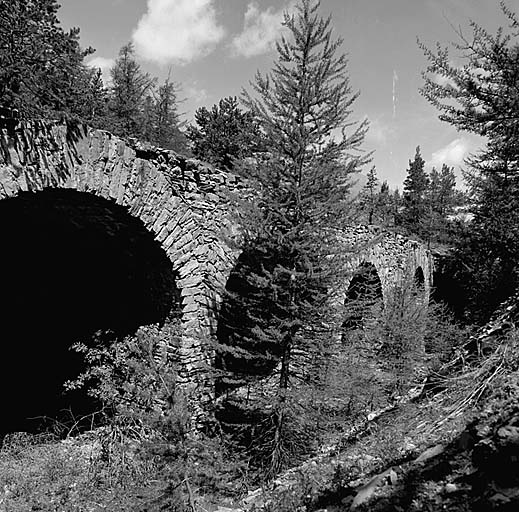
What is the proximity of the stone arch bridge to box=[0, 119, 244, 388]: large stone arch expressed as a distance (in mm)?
14

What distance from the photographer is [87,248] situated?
8109mm

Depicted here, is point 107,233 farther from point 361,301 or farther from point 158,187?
point 361,301

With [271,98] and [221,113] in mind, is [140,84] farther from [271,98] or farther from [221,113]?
[271,98]

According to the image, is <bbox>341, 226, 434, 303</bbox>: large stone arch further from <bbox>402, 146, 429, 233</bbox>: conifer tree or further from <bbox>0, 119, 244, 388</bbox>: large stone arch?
<bbox>402, 146, 429, 233</bbox>: conifer tree

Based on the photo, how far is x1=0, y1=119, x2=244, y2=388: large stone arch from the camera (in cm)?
557

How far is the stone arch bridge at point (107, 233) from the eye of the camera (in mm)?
5828

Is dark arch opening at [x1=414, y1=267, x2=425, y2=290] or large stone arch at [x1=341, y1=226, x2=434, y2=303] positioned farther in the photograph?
dark arch opening at [x1=414, y1=267, x2=425, y2=290]

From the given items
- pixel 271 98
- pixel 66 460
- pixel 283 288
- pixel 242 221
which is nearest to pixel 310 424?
pixel 283 288

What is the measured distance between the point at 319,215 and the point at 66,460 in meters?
4.93

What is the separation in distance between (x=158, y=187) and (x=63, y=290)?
146 inches

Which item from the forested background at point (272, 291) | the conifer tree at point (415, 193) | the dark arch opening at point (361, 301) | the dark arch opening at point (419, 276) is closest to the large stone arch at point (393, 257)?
the dark arch opening at point (419, 276)

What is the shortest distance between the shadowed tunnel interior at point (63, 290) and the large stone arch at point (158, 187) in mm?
316

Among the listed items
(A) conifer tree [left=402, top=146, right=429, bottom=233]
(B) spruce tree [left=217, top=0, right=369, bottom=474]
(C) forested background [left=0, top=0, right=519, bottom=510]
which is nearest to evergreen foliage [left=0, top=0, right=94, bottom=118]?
(C) forested background [left=0, top=0, right=519, bottom=510]

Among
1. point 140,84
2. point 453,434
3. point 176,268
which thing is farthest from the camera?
point 140,84
